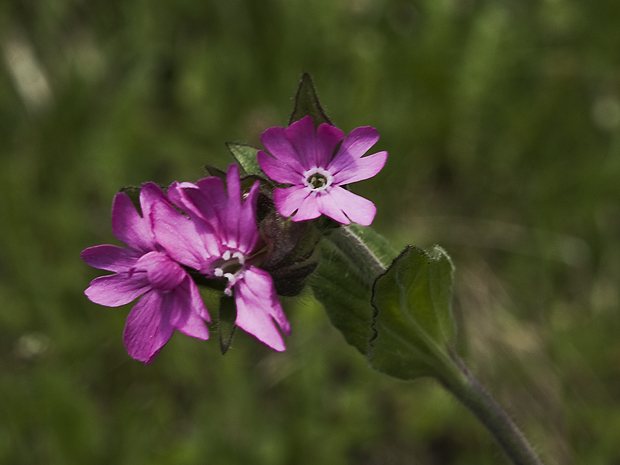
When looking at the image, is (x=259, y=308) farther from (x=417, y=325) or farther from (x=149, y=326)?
(x=417, y=325)

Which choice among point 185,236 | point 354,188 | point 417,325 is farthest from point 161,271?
point 354,188

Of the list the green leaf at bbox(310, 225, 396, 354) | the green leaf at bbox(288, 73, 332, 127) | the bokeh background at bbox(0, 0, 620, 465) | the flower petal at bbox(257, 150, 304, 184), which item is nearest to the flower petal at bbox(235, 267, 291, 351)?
the flower petal at bbox(257, 150, 304, 184)

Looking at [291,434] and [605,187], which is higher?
[605,187]

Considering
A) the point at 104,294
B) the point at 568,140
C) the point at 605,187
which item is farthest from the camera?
the point at 568,140

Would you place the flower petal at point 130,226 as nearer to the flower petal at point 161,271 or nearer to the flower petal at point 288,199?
the flower petal at point 161,271

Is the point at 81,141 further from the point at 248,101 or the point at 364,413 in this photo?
the point at 364,413

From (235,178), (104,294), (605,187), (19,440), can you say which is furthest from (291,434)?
(605,187)
